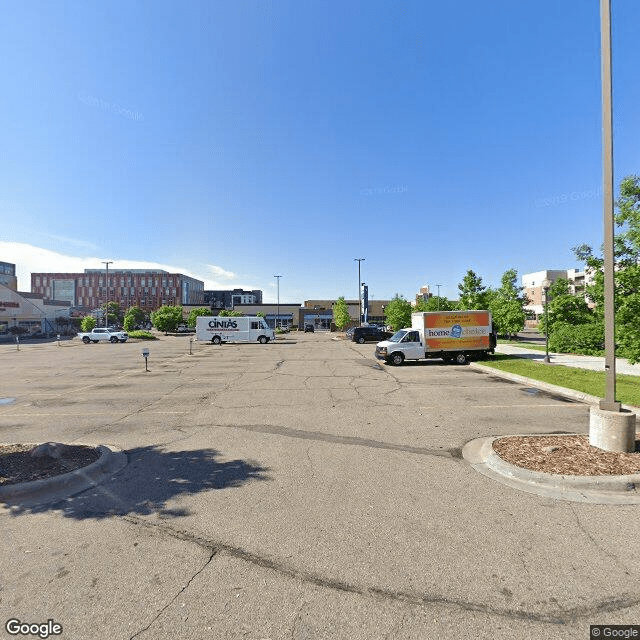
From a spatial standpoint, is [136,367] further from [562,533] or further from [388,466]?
[562,533]

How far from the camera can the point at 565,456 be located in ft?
18.3

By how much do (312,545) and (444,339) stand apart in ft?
57.3

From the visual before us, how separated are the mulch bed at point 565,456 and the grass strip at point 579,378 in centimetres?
436

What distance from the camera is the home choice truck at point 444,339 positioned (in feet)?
63.1

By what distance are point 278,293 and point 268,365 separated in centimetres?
5664

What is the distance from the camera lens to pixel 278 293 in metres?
75.1

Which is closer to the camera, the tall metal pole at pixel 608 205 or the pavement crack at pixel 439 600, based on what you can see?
the pavement crack at pixel 439 600

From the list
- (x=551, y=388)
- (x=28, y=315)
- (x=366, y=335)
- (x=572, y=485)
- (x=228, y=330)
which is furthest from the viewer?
(x=28, y=315)

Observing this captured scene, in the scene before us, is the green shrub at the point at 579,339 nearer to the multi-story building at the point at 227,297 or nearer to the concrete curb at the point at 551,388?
the concrete curb at the point at 551,388

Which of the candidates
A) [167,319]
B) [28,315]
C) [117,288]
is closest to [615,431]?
[167,319]

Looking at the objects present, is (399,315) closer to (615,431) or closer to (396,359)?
(396,359)

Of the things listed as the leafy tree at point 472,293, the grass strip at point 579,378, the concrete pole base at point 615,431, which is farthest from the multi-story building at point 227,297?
the concrete pole base at point 615,431

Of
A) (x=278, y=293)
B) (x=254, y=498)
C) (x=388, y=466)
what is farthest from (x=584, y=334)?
(x=278, y=293)

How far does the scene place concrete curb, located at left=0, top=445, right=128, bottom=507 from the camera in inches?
178
